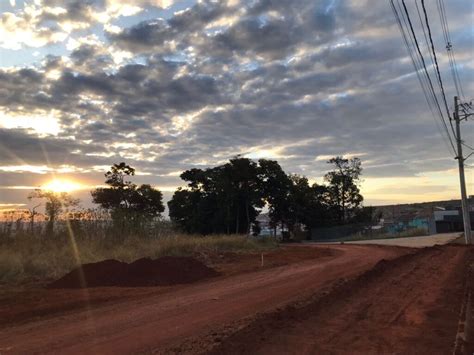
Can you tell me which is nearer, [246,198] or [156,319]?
[156,319]

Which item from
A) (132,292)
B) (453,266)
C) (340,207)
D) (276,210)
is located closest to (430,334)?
(132,292)

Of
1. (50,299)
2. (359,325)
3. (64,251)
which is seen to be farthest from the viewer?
(64,251)

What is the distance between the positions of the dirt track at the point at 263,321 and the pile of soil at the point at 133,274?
2.44 meters

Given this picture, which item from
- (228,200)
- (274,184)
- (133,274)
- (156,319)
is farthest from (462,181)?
(274,184)

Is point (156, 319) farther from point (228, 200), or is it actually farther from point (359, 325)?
point (228, 200)

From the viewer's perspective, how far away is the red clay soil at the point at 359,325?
7242 millimetres

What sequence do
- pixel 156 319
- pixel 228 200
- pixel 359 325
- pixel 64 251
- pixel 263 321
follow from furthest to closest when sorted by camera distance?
1. pixel 228 200
2. pixel 64 251
3. pixel 156 319
4. pixel 263 321
5. pixel 359 325

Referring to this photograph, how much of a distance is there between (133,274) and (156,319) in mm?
7768

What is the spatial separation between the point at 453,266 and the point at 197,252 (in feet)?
42.7

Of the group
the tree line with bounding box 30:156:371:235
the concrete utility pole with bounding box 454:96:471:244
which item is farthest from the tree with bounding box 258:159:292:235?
the concrete utility pole with bounding box 454:96:471:244

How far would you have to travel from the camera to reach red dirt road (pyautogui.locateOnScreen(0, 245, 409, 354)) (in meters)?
7.77

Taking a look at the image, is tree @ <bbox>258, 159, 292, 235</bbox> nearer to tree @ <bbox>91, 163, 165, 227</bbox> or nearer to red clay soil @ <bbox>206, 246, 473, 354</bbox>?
tree @ <bbox>91, 163, 165, 227</bbox>

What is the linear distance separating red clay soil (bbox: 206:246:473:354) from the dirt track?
2 centimetres

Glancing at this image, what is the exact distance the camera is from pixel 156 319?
378 inches
